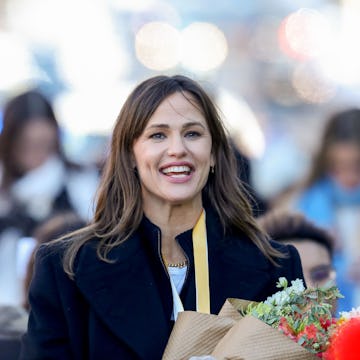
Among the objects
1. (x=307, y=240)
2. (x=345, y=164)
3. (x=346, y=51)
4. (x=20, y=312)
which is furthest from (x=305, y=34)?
(x=20, y=312)

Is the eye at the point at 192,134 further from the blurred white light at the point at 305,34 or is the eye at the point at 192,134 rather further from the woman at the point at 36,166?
the blurred white light at the point at 305,34

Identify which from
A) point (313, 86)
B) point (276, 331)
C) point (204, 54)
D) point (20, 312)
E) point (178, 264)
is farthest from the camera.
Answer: point (204, 54)

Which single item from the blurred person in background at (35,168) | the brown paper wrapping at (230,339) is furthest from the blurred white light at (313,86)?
the brown paper wrapping at (230,339)

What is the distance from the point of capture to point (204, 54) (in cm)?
848

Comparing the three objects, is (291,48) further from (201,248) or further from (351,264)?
(201,248)

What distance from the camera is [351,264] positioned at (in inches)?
275

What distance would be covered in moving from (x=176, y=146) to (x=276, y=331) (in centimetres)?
90

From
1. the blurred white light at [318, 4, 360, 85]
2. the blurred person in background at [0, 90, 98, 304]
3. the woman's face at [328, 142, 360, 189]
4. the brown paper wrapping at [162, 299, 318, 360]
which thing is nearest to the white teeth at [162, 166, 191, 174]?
Result: the brown paper wrapping at [162, 299, 318, 360]

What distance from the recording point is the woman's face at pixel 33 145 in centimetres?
703

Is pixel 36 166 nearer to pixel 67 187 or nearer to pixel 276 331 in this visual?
pixel 67 187

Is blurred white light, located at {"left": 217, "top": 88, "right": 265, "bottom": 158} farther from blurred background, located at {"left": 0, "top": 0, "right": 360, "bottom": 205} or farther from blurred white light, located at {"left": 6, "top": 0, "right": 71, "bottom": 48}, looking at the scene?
blurred white light, located at {"left": 6, "top": 0, "right": 71, "bottom": 48}

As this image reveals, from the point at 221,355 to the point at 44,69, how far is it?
5.36 m

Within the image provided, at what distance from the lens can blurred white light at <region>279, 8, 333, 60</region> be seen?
8422 mm

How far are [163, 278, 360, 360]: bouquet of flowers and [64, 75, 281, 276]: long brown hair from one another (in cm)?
61
